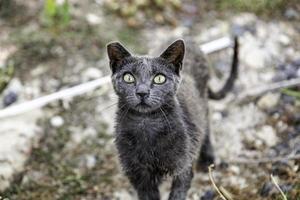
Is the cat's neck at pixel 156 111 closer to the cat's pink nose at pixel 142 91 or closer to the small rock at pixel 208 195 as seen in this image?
the cat's pink nose at pixel 142 91

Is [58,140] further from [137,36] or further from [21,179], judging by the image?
A: [137,36]

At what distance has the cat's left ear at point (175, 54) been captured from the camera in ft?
11.7

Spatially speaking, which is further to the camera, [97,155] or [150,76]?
[97,155]

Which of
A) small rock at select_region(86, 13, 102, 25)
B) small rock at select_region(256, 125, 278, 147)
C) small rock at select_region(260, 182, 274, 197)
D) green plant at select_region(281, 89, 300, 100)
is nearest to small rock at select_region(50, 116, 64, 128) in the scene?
small rock at select_region(86, 13, 102, 25)

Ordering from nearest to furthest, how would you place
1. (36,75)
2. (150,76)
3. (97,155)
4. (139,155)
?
(150,76)
(139,155)
(97,155)
(36,75)

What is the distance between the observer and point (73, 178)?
461 cm

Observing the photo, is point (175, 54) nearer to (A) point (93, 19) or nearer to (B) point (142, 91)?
(B) point (142, 91)

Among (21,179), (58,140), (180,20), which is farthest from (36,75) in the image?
(180,20)

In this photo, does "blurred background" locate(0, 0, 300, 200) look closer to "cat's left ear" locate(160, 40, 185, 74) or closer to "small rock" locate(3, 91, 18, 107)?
"small rock" locate(3, 91, 18, 107)

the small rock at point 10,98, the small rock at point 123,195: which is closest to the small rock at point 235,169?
the small rock at point 123,195

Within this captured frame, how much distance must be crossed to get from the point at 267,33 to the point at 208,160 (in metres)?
1.90

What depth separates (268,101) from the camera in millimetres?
5090

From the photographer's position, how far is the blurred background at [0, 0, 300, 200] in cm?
451

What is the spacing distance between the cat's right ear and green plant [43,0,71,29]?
1975 millimetres
